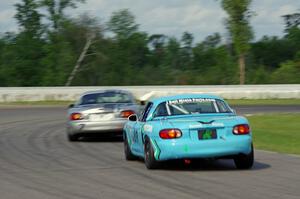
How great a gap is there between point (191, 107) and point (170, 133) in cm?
104

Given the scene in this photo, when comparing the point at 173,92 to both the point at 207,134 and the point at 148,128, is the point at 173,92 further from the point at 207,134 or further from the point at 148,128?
the point at 207,134

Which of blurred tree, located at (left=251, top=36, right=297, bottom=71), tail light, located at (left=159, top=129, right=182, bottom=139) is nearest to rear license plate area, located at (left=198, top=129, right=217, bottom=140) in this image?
tail light, located at (left=159, top=129, right=182, bottom=139)

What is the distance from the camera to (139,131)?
12.3 meters

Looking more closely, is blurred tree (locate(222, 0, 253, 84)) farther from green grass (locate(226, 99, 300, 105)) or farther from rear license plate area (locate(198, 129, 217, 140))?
rear license plate area (locate(198, 129, 217, 140))

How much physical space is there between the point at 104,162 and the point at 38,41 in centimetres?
5922

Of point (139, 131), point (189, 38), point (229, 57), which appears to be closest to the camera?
point (139, 131)

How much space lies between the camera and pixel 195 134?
11.0m

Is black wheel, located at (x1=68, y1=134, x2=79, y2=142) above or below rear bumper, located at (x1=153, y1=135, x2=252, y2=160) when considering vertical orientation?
below

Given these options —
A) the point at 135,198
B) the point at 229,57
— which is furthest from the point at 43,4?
the point at 135,198

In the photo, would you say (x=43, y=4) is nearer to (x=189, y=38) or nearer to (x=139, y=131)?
(x=189, y=38)

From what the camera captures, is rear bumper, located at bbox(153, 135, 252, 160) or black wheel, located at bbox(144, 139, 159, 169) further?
black wheel, located at bbox(144, 139, 159, 169)

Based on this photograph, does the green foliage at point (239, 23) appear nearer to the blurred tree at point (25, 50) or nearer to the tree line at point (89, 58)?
the tree line at point (89, 58)

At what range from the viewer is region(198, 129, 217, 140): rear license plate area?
36.1 ft

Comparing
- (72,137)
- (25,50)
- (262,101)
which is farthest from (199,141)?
(25,50)
